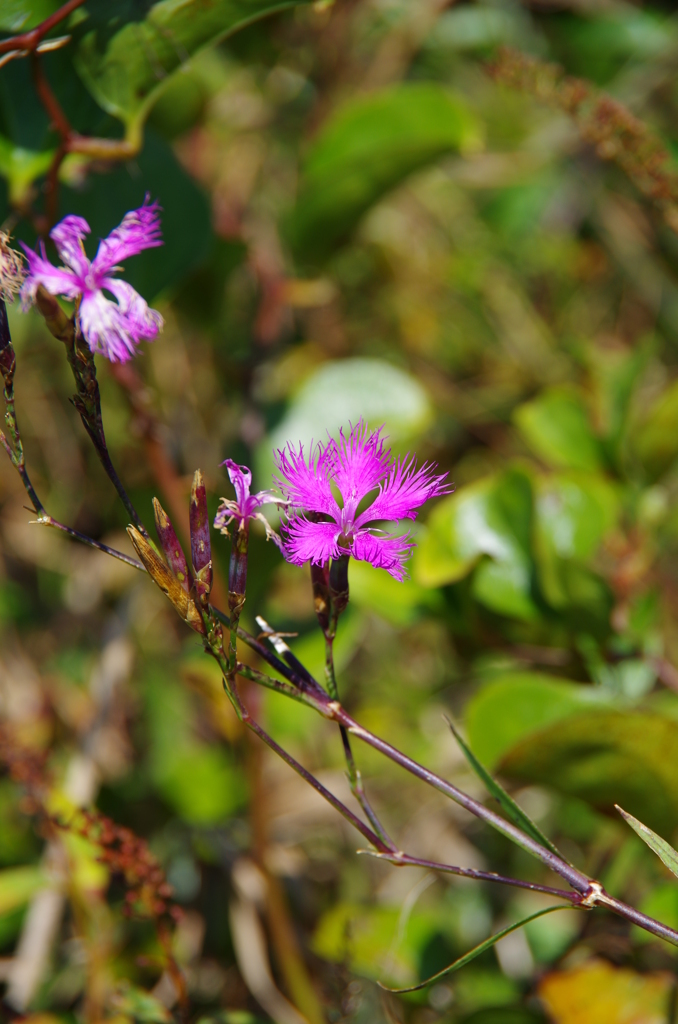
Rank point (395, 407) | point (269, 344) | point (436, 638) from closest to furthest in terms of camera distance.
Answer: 1. point (395, 407)
2. point (269, 344)
3. point (436, 638)

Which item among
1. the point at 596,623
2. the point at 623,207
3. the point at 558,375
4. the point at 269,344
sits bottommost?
the point at 558,375

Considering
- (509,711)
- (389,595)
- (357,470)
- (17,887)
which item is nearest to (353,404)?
(389,595)

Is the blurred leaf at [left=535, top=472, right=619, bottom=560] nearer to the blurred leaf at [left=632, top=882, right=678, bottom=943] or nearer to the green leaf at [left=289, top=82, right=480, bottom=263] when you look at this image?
the blurred leaf at [left=632, top=882, right=678, bottom=943]

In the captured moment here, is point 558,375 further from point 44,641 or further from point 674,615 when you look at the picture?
point 44,641

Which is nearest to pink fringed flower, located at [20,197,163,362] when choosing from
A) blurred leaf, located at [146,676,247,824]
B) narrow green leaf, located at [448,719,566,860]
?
narrow green leaf, located at [448,719,566,860]

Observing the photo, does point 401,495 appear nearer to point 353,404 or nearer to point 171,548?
point 171,548

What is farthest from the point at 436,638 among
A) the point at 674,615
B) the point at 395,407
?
the point at 395,407

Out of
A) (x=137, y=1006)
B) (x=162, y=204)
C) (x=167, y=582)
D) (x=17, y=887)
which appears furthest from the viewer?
(x=17, y=887)
